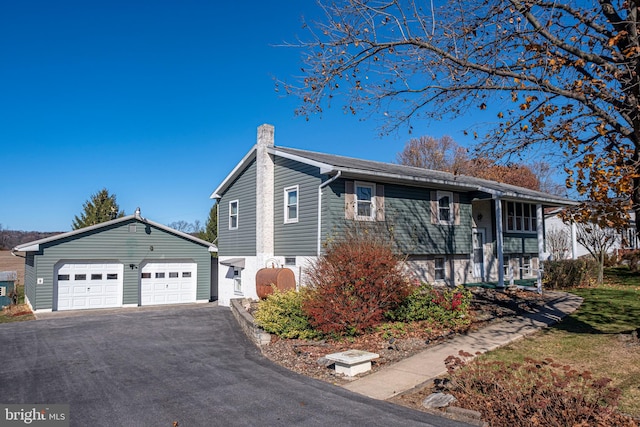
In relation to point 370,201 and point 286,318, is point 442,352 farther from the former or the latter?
point 370,201

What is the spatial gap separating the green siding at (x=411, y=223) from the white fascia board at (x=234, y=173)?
586 cm

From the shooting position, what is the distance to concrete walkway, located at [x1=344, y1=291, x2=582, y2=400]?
8156mm

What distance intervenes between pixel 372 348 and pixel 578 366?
13.6ft

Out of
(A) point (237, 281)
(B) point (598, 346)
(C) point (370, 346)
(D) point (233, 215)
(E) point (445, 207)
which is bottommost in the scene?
(C) point (370, 346)

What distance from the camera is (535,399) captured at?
6113mm

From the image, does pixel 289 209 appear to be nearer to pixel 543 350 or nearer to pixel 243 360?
pixel 243 360

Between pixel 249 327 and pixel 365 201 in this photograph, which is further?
pixel 365 201

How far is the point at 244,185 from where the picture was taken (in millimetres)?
21266

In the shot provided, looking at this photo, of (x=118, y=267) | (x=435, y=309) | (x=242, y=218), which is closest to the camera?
(x=435, y=309)

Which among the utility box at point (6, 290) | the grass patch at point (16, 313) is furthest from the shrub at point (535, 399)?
the utility box at point (6, 290)

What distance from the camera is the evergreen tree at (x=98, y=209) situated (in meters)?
39.8

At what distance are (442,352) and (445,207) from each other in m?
10.4

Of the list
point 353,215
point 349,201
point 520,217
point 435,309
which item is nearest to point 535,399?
point 435,309

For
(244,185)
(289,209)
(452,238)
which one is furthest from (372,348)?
(244,185)
